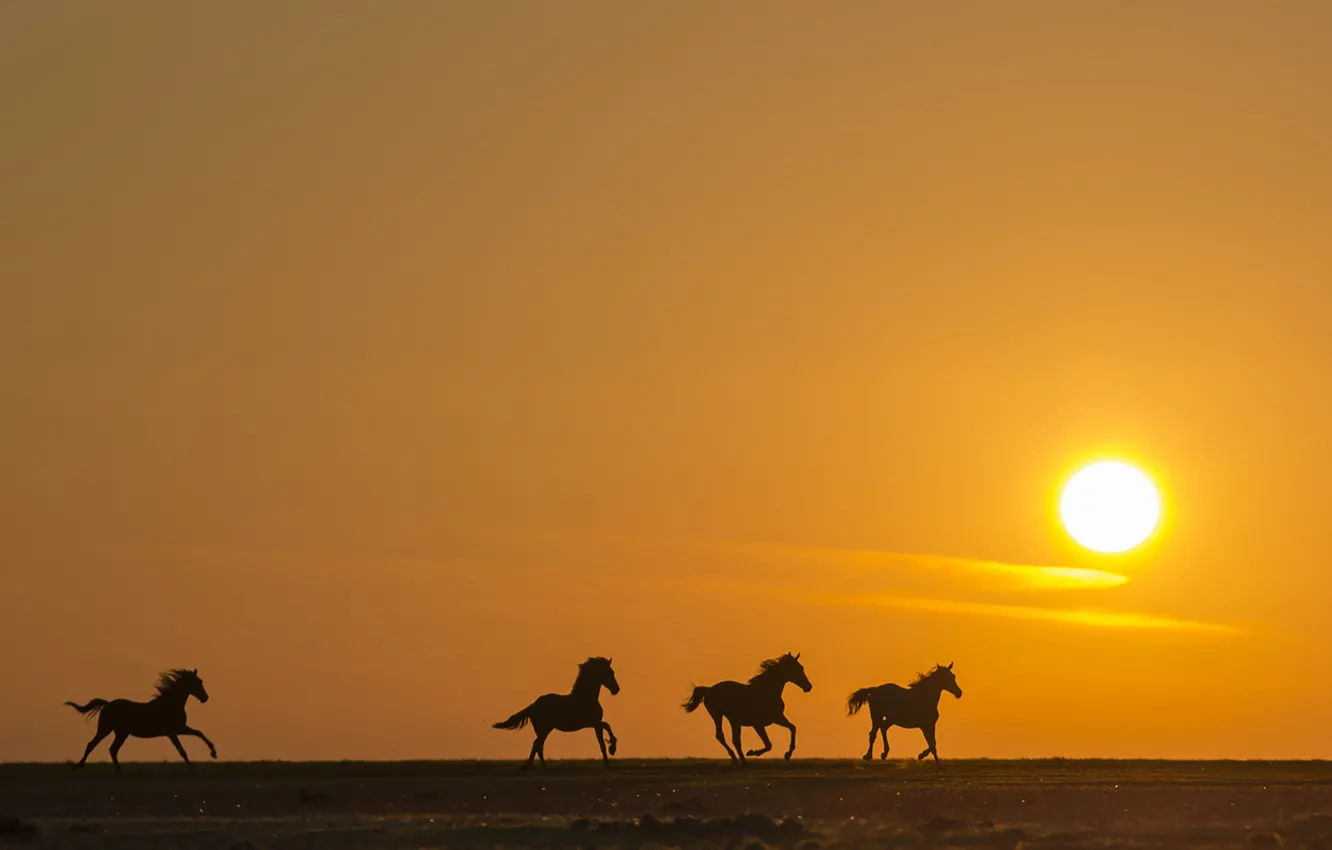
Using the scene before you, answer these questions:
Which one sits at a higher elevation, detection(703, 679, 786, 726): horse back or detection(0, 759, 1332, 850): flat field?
detection(703, 679, 786, 726): horse back

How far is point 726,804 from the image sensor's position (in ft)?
107

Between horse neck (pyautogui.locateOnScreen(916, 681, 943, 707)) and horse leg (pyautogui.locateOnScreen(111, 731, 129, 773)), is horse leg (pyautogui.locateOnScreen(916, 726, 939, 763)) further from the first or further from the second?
horse leg (pyautogui.locateOnScreen(111, 731, 129, 773))

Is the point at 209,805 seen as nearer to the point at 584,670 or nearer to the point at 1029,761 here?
the point at 584,670

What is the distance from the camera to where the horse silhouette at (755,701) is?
44125 millimetres

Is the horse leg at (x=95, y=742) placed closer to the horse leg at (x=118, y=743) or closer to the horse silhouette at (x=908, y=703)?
the horse leg at (x=118, y=743)

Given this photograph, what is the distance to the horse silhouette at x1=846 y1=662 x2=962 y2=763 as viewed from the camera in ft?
149

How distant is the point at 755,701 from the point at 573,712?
420 centimetres

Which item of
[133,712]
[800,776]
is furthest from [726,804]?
[133,712]

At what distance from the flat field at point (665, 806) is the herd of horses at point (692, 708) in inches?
32.9

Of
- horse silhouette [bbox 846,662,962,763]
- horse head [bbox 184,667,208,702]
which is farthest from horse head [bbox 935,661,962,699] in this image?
horse head [bbox 184,667,208,702]

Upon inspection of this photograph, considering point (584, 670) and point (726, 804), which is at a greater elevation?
point (584, 670)

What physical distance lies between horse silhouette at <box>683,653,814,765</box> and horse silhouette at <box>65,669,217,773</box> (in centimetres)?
1058

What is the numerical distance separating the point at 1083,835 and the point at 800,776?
1147 cm

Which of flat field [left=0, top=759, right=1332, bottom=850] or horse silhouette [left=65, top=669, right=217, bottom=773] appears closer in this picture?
flat field [left=0, top=759, right=1332, bottom=850]
